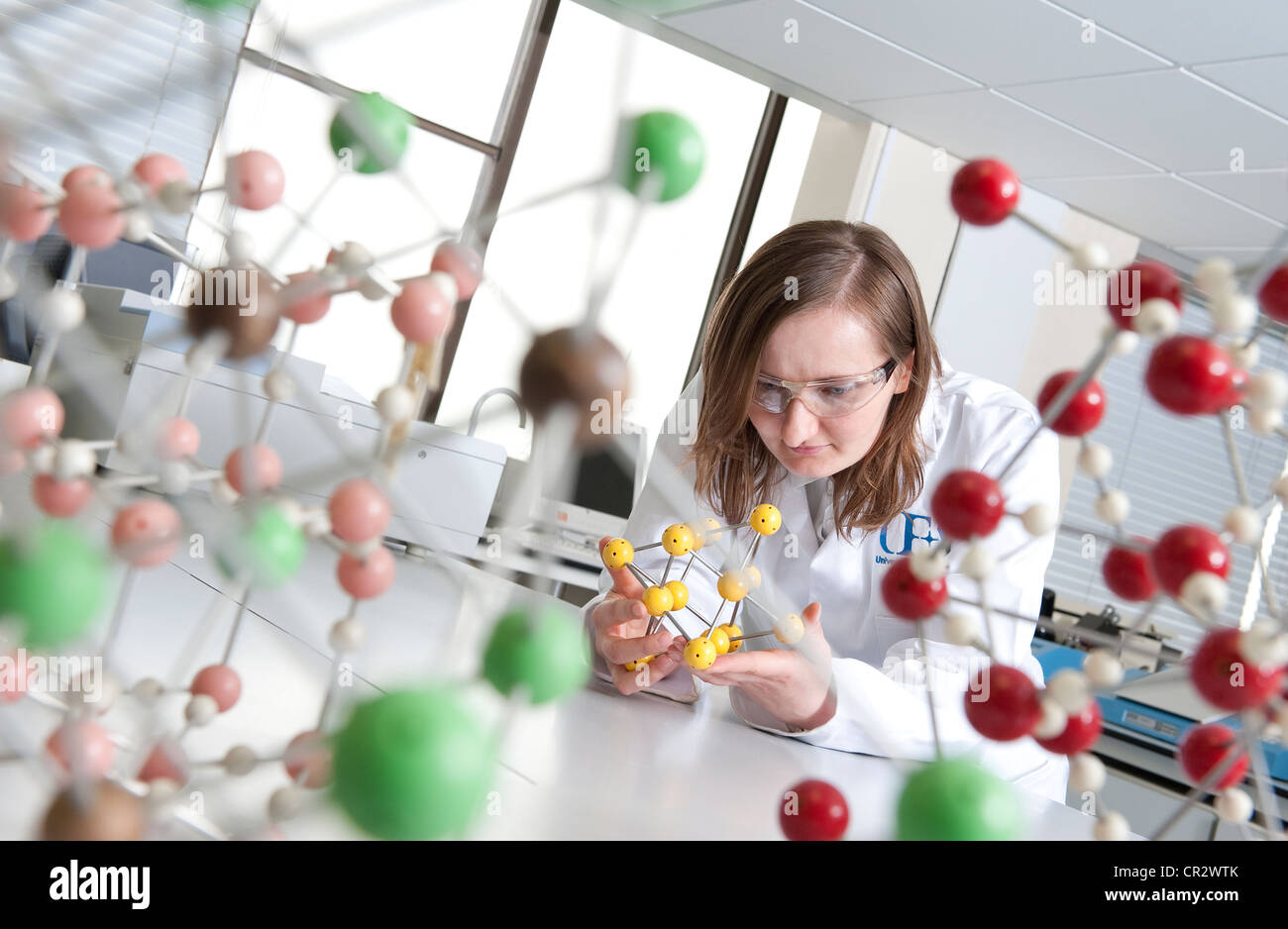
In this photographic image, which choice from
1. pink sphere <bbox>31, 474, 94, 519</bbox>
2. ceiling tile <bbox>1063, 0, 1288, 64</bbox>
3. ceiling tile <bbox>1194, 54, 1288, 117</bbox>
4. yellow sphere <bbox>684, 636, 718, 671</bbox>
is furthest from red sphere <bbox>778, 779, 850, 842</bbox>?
ceiling tile <bbox>1194, 54, 1288, 117</bbox>

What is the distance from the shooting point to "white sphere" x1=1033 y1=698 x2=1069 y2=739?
0.36 meters

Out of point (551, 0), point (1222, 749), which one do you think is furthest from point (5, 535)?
point (551, 0)

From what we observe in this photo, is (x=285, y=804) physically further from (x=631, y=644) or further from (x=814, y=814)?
(x=631, y=644)

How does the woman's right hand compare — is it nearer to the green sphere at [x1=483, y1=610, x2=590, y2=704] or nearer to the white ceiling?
the green sphere at [x1=483, y1=610, x2=590, y2=704]

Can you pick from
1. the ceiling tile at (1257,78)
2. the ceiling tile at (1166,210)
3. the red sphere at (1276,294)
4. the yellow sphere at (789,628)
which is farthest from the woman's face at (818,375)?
the ceiling tile at (1166,210)

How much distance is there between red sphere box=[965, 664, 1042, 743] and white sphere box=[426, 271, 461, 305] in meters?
0.23

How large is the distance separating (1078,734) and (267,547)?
0.29 meters

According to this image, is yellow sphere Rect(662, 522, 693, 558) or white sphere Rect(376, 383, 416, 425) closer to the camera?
white sphere Rect(376, 383, 416, 425)

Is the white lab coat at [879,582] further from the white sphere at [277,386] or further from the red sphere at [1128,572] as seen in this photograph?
the white sphere at [277,386]

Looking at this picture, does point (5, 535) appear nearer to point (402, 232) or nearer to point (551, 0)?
point (402, 232)

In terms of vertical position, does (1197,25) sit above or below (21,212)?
above

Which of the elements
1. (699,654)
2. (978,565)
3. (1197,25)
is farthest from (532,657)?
(1197,25)

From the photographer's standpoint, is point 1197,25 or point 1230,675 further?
point 1197,25

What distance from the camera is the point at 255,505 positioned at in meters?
0.31
